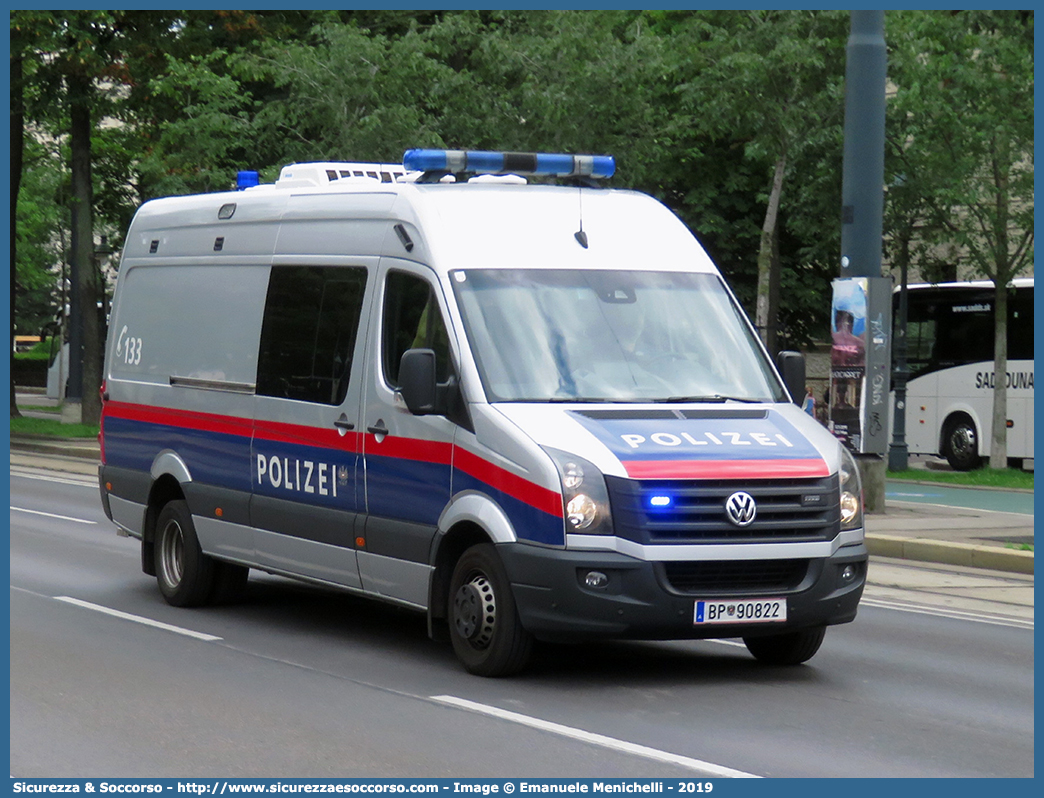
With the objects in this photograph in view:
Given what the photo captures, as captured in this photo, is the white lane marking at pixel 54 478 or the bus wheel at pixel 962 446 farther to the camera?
the bus wheel at pixel 962 446

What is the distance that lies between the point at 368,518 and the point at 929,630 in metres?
3.85

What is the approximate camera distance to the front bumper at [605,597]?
8.10 meters

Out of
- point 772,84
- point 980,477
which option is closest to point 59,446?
point 772,84

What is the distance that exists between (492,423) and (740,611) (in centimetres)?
151

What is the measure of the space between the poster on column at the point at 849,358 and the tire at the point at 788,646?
9.21 m

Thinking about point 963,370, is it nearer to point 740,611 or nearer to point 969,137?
point 969,137

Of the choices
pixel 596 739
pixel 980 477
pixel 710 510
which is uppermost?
pixel 710 510

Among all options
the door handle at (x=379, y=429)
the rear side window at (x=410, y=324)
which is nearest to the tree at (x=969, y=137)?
the rear side window at (x=410, y=324)

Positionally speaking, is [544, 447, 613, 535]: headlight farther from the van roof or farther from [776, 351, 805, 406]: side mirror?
[776, 351, 805, 406]: side mirror

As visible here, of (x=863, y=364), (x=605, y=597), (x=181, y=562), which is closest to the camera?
(x=605, y=597)

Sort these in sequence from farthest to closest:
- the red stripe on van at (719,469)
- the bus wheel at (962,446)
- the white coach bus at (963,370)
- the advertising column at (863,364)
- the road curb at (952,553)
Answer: the bus wheel at (962,446) → the white coach bus at (963,370) → the advertising column at (863,364) → the road curb at (952,553) → the red stripe on van at (719,469)

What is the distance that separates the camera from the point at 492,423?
8508mm

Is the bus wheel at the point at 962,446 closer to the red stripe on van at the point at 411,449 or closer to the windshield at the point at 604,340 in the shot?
the windshield at the point at 604,340

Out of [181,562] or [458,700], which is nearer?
[458,700]
